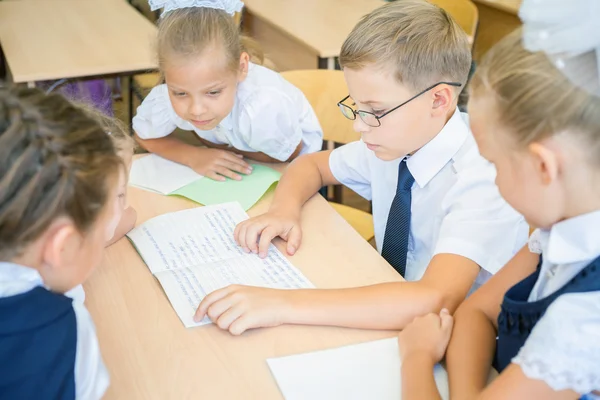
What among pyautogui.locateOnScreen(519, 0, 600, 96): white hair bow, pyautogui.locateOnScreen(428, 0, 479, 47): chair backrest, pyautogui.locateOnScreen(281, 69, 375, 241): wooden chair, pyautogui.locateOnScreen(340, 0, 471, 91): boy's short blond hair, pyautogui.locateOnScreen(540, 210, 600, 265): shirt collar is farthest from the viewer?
pyautogui.locateOnScreen(428, 0, 479, 47): chair backrest

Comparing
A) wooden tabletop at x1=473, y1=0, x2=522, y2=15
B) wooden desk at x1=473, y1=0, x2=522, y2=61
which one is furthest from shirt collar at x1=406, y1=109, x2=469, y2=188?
wooden tabletop at x1=473, y1=0, x2=522, y2=15

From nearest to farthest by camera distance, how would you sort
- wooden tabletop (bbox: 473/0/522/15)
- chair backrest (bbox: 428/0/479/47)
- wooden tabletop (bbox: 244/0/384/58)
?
wooden tabletop (bbox: 244/0/384/58), chair backrest (bbox: 428/0/479/47), wooden tabletop (bbox: 473/0/522/15)

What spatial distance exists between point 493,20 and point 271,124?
7.72ft

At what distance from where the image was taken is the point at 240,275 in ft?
3.64

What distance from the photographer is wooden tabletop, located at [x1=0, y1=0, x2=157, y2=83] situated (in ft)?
7.63

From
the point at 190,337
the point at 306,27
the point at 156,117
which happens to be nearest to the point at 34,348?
the point at 190,337

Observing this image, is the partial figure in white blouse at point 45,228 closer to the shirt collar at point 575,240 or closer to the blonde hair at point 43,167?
the blonde hair at point 43,167

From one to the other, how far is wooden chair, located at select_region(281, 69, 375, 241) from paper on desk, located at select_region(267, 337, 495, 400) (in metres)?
0.92

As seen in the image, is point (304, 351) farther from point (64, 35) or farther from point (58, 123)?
point (64, 35)

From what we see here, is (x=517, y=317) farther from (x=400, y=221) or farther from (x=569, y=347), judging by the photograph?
(x=400, y=221)

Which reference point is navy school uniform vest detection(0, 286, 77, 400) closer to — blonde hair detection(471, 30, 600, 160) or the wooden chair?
blonde hair detection(471, 30, 600, 160)

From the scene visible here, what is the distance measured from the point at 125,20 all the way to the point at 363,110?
6.56ft

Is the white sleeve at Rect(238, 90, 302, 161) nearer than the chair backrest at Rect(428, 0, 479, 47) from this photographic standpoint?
Yes

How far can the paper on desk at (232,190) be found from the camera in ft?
4.55
